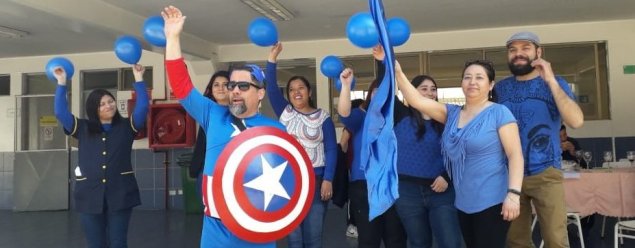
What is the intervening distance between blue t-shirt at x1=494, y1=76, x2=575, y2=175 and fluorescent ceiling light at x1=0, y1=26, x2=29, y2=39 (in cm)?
724

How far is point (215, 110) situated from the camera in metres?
1.96

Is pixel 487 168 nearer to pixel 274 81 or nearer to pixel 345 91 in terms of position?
pixel 345 91

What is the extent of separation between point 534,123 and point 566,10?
492 centimetres

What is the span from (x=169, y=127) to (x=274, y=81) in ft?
18.4

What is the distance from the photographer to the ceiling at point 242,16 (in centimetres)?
575

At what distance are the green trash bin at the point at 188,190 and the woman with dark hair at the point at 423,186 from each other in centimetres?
557

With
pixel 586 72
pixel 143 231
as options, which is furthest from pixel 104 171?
pixel 586 72

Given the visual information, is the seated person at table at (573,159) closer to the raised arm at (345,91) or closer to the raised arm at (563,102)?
the raised arm at (563,102)

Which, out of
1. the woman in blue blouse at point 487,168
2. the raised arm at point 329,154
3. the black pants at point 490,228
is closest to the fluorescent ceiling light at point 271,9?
the raised arm at point 329,154

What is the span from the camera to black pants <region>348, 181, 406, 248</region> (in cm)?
Answer: 281

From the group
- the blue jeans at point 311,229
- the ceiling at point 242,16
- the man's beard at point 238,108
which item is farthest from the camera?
the ceiling at point 242,16

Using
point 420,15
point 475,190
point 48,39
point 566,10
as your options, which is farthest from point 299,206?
point 48,39

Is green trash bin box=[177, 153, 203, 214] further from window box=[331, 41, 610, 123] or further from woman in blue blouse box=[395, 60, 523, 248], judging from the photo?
woman in blue blouse box=[395, 60, 523, 248]

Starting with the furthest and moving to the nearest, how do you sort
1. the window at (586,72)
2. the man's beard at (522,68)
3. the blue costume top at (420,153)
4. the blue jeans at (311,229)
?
the window at (586,72) < the blue jeans at (311,229) < the blue costume top at (420,153) < the man's beard at (522,68)
